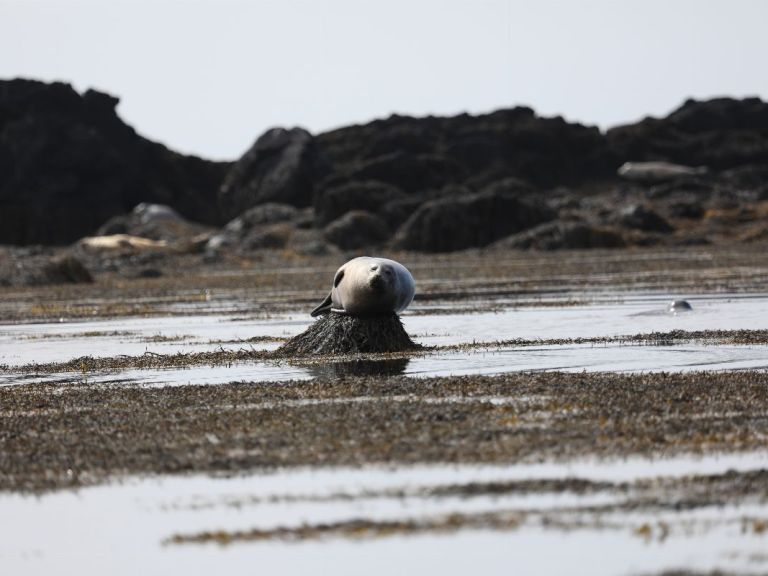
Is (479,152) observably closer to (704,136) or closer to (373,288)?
(704,136)

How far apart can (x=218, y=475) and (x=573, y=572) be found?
119 inches

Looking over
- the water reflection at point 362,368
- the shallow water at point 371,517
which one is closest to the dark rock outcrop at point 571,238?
the water reflection at point 362,368

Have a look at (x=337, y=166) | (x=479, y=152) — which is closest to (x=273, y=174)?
(x=337, y=166)

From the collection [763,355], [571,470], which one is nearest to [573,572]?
[571,470]

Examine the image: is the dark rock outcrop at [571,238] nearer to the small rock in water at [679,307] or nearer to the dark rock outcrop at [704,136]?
the small rock in water at [679,307]

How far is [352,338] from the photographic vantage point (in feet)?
54.1

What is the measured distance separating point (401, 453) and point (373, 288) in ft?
22.8

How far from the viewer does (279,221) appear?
74875 millimetres

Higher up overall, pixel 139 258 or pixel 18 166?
pixel 18 166

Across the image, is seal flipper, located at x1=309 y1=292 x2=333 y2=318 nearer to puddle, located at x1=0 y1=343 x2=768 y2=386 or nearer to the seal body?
puddle, located at x1=0 y1=343 x2=768 y2=386

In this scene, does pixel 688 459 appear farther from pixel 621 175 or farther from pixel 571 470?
pixel 621 175

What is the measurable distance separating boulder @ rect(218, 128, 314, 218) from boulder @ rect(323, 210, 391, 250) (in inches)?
1073

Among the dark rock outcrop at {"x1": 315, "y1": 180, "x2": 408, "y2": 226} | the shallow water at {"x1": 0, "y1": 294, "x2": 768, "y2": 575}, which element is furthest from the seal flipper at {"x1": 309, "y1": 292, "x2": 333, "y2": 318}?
the dark rock outcrop at {"x1": 315, "y1": 180, "x2": 408, "y2": 226}

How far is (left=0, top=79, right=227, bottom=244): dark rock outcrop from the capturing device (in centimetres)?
10125
